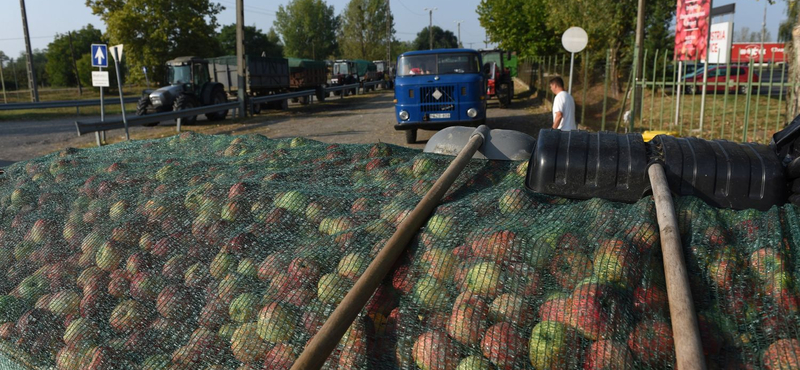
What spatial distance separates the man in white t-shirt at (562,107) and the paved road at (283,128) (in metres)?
5.35

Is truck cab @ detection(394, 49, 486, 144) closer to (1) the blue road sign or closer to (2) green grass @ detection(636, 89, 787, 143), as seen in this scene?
(2) green grass @ detection(636, 89, 787, 143)

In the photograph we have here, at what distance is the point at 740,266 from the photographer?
6.98 ft

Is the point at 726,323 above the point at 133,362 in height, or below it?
above

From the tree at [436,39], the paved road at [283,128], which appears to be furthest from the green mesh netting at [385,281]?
the tree at [436,39]

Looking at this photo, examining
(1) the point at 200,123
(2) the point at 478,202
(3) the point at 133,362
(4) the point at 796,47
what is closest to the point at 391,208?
(2) the point at 478,202

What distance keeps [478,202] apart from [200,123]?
67.5 feet

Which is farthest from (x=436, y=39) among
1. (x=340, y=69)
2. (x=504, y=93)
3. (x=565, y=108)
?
(x=565, y=108)

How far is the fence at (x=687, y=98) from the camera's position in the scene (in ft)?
35.4

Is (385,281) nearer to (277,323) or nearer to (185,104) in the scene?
(277,323)

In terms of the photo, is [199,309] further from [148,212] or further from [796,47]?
[796,47]

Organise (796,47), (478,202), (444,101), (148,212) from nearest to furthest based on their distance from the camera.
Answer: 1. (478,202)
2. (148,212)
3. (796,47)
4. (444,101)

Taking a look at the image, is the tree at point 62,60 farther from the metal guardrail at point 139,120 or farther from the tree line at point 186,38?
the metal guardrail at point 139,120

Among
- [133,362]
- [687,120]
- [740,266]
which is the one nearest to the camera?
[740,266]

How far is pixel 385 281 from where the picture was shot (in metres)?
2.38
